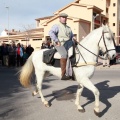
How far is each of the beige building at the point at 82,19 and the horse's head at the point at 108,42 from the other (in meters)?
31.2

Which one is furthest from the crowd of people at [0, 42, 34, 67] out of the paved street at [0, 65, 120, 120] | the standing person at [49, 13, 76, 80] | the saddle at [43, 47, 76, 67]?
the standing person at [49, 13, 76, 80]

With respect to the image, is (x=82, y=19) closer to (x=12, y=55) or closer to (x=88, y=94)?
(x=12, y=55)

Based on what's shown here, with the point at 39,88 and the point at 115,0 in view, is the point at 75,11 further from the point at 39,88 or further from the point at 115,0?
the point at 39,88

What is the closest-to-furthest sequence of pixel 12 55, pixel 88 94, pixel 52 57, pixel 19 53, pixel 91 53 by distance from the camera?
pixel 91 53 < pixel 52 57 < pixel 88 94 < pixel 19 53 < pixel 12 55

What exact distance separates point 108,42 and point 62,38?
116cm

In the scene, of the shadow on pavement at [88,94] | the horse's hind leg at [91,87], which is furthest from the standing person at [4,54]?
the horse's hind leg at [91,87]

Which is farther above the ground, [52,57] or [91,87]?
[52,57]

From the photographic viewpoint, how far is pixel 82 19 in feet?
138

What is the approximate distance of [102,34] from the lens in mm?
6266

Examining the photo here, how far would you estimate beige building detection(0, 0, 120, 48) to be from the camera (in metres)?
41.7

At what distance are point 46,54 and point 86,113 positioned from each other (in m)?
1.89

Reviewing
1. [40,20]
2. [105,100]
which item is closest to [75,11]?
[40,20]

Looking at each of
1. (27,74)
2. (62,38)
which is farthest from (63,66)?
(27,74)

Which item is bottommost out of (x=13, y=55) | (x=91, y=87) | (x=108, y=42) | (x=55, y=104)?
(x=55, y=104)
